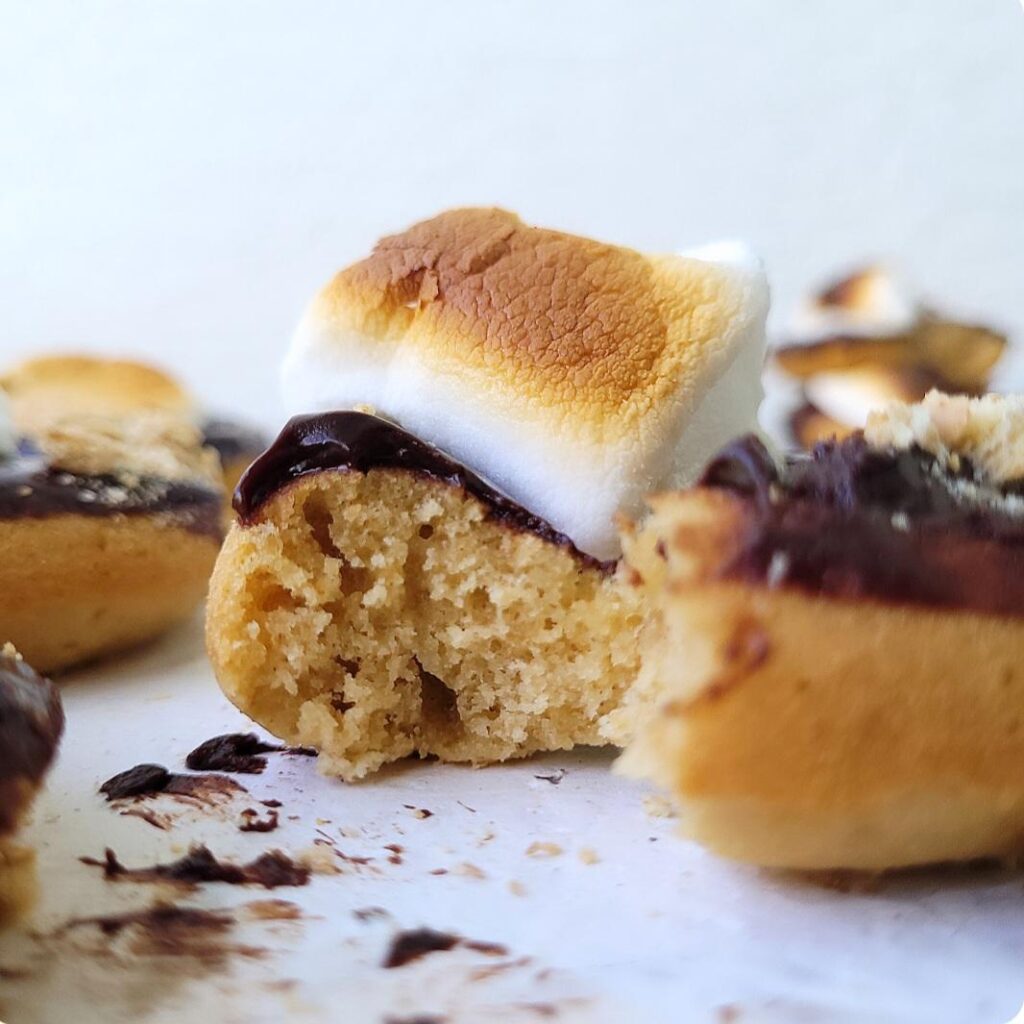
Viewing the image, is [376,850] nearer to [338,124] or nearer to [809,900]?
[809,900]

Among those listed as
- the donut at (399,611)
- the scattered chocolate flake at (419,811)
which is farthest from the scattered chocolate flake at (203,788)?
the scattered chocolate flake at (419,811)

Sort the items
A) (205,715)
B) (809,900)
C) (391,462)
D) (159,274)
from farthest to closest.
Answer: (159,274) → (205,715) → (391,462) → (809,900)

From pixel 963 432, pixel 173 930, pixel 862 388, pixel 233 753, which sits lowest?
pixel 233 753

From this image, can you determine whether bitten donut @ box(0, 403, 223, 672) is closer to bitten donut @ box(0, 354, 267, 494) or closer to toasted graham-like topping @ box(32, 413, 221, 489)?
toasted graham-like topping @ box(32, 413, 221, 489)

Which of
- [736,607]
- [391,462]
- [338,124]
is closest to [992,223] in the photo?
[338,124]

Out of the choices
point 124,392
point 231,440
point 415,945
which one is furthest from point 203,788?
point 124,392

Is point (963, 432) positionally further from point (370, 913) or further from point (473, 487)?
point (370, 913)

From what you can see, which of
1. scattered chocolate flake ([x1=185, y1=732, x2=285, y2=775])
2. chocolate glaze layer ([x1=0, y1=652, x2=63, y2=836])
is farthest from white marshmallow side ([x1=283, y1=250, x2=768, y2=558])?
chocolate glaze layer ([x1=0, y1=652, x2=63, y2=836])
